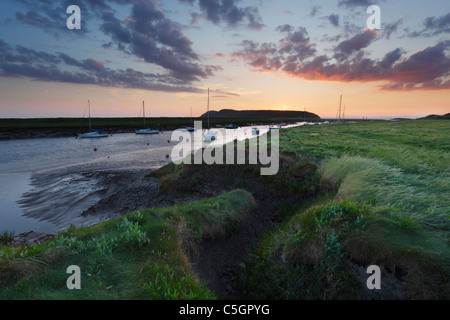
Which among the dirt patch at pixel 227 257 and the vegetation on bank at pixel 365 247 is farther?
the dirt patch at pixel 227 257

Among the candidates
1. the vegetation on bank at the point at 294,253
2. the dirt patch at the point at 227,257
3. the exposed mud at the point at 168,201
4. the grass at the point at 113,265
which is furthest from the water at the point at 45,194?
the dirt patch at the point at 227,257

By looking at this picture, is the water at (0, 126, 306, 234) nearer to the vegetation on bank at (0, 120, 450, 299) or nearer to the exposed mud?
the exposed mud

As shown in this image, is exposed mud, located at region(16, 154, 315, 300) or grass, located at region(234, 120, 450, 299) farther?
exposed mud, located at region(16, 154, 315, 300)

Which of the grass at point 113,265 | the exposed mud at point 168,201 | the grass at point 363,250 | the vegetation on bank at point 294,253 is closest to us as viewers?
the grass at point 113,265

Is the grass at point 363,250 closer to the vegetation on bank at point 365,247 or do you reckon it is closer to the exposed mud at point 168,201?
the vegetation on bank at point 365,247

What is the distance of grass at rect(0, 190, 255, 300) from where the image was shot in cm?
397

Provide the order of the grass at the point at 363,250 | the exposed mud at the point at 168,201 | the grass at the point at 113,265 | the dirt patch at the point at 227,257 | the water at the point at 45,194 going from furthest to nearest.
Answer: the water at the point at 45,194
the exposed mud at the point at 168,201
the dirt patch at the point at 227,257
the grass at the point at 363,250
the grass at the point at 113,265

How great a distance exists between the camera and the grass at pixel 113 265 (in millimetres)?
3975

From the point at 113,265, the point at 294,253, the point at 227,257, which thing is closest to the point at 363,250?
the point at 294,253

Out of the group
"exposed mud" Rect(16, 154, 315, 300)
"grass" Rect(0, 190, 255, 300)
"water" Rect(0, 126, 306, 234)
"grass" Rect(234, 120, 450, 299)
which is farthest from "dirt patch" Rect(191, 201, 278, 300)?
"water" Rect(0, 126, 306, 234)

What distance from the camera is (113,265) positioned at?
473 centimetres

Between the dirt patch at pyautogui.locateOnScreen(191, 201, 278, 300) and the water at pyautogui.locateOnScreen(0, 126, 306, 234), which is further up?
the dirt patch at pyautogui.locateOnScreen(191, 201, 278, 300)
